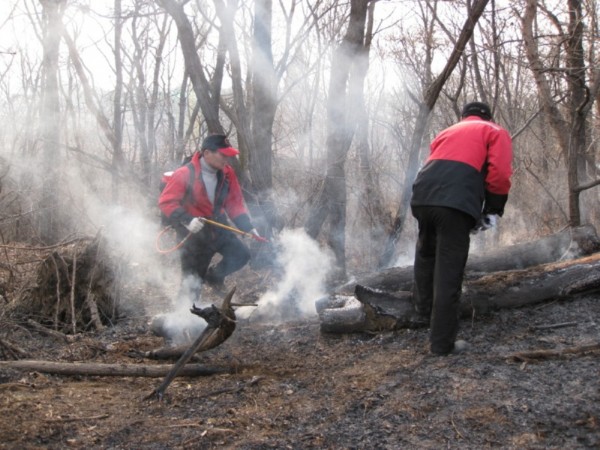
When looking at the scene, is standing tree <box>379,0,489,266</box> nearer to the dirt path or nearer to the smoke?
the smoke

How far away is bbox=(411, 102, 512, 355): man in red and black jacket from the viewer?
157 inches

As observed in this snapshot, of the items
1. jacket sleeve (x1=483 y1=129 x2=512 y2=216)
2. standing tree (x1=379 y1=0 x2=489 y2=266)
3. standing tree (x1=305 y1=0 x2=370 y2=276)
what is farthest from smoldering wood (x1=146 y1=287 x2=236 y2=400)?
standing tree (x1=379 y1=0 x2=489 y2=266)

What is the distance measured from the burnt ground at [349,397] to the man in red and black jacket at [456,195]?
33cm

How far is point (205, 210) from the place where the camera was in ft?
19.1

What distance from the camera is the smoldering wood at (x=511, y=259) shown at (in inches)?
214

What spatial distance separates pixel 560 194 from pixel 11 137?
43.2ft

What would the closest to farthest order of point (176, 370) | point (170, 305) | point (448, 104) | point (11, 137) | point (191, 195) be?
point (176, 370), point (191, 195), point (170, 305), point (448, 104), point (11, 137)

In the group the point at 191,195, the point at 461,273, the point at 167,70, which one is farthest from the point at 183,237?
the point at 167,70

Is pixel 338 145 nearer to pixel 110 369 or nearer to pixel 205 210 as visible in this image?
pixel 205 210

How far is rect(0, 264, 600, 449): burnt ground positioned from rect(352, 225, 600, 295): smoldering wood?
907 millimetres

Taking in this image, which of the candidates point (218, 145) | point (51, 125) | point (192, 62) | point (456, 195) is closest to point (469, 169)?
point (456, 195)

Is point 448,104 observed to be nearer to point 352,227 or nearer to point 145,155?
point 352,227

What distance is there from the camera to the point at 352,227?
28.9 feet

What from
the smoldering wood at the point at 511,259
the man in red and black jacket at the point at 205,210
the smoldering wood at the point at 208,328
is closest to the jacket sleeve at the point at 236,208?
the man in red and black jacket at the point at 205,210
